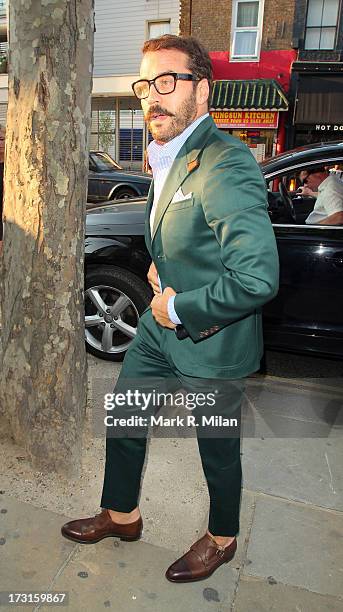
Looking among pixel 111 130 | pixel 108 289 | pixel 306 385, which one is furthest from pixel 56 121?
pixel 111 130

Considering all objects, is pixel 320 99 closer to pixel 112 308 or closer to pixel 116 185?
pixel 116 185

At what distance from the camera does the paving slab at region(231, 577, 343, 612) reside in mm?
2020

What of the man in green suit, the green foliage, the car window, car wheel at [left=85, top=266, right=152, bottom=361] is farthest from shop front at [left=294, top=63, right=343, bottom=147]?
the man in green suit

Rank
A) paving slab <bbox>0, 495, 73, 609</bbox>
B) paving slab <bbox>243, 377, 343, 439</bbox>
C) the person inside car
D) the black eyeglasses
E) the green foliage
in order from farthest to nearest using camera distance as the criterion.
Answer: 1. the green foliage
2. the person inside car
3. paving slab <bbox>243, 377, 343, 439</bbox>
4. paving slab <bbox>0, 495, 73, 609</bbox>
5. the black eyeglasses

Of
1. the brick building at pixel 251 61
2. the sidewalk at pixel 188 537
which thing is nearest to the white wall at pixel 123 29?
the brick building at pixel 251 61

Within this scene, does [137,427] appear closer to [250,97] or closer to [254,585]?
[254,585]

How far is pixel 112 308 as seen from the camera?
4.14 metres

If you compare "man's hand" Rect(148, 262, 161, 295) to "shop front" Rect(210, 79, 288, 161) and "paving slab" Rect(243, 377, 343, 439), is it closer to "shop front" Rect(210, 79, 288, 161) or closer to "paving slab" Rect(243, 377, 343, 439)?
"paving slab" Rect(243, 377, 343, 439)

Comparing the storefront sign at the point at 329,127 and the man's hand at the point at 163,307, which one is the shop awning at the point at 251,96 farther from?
the man's hand at the point at 163,307

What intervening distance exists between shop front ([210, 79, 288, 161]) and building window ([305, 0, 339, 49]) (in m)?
1.72

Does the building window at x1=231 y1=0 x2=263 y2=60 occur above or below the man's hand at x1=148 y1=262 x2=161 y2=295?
above

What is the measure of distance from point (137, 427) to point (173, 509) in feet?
2.20

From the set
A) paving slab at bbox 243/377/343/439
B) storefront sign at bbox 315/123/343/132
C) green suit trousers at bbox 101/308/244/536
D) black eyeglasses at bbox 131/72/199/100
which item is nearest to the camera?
black eyeglasses at bbox 131/72/199/100

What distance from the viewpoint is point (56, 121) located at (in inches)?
89.1
